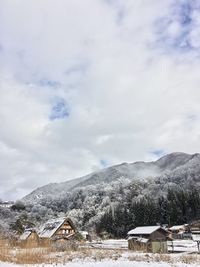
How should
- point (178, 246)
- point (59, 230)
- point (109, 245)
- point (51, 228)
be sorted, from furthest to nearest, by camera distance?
point (109, 245) < point (51, 228) < point (59, 230) < point (178, 246)

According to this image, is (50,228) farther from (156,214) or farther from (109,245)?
(156,214)

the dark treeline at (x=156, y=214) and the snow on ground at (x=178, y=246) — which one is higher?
the dark treeline at (x=156, y=214)

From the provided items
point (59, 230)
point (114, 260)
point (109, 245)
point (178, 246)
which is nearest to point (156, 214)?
point (109, 245)

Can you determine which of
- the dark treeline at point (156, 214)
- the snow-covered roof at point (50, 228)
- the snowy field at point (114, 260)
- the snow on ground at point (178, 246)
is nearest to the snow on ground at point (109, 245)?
the snow on ground at point (178, 246)

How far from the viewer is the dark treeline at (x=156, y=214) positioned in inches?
3708

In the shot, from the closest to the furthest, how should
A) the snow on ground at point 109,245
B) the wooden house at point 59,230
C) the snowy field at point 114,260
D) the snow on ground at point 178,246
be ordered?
the snowy field at point 114,260
the snow on ground at point 178,246
the snow on ground at point 109,245
the wooden house at point 59,230

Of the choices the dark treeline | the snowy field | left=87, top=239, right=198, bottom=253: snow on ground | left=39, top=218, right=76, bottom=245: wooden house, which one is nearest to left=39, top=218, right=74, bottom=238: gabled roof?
left=39, top=218, right=76, bottom=245: wooden house

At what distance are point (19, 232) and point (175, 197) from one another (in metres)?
59.8

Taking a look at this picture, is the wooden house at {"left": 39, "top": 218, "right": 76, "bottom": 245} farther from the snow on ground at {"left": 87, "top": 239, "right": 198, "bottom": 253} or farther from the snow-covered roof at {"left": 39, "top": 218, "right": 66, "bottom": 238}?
the snow on ground at {"left": 87, "top": 239, "right": 198, "bottom": 253}

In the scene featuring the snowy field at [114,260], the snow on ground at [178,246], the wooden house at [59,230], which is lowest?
the snow on ground at [178,246]

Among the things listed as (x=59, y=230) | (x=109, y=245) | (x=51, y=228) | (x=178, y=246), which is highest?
Result: (x=51, y=228)

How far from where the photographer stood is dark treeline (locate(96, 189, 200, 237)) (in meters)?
94.2

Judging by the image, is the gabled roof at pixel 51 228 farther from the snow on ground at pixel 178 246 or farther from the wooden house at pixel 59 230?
the snow on ground at pixel 178 246

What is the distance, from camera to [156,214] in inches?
3789
